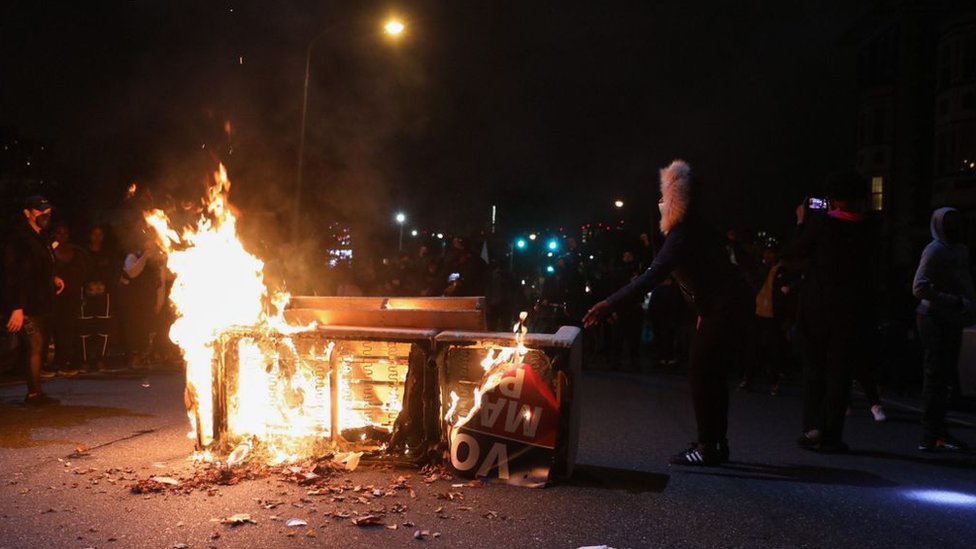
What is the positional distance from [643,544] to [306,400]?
2.86 meters

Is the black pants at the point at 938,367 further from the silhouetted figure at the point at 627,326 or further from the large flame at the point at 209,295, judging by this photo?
the silhouetted figure at the point at 627,326

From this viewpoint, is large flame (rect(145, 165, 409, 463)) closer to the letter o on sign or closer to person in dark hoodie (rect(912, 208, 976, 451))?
the letter o on sign

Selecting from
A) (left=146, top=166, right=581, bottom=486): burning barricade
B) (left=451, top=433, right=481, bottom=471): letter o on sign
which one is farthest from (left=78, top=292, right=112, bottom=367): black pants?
(left=451, top=433, right=481, bottom=471): letter o on sign

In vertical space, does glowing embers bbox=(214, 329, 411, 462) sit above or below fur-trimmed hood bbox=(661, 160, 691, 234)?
below

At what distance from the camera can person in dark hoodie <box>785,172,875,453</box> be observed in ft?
21.2

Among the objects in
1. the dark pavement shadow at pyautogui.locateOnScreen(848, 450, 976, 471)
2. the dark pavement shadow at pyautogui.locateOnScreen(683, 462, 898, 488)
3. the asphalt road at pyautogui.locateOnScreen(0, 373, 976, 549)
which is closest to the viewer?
the asphalt road at pyautogui.locateOnScreen(0, 373, 976, 549)

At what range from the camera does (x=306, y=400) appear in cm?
605

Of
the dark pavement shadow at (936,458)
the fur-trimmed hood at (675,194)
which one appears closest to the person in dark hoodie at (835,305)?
the dark pavement shadow at (936,458)

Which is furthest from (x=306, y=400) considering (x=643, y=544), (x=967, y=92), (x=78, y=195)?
(x=967, y=92)

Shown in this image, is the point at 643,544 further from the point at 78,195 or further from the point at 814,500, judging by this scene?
the point at 78,195

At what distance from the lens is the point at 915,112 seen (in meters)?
40.9

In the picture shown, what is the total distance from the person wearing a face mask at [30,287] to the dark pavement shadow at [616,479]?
18.6 feet

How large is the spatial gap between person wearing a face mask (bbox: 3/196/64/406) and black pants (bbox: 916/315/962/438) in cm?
821

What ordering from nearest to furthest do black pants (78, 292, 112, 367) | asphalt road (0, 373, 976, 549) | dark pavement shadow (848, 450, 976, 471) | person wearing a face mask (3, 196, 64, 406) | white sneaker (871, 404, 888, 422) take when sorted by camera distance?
asphalt road (0, 373, 976, 549) < dark pavement shadow (848, 450, 976, 471) < person wearing a face mask (3, 196, 64, 406) < white sneaker (871, 404, 888, 422) < black pants (78, 292, 112, 367)
